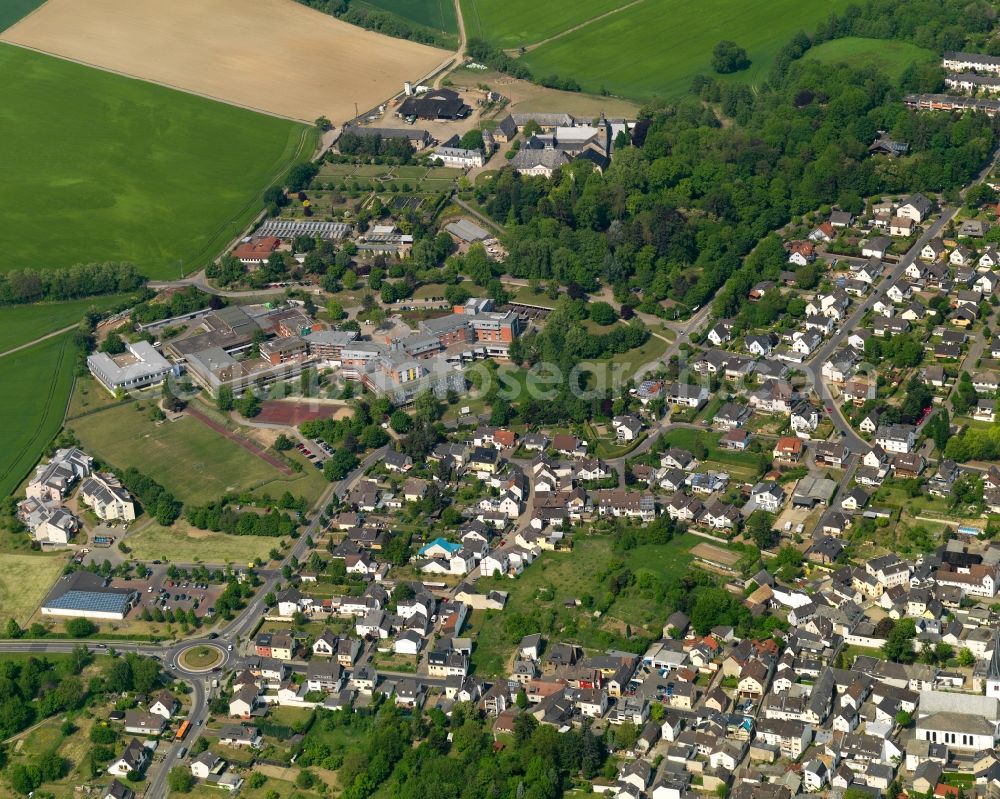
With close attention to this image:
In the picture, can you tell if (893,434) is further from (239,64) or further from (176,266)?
(239,64)

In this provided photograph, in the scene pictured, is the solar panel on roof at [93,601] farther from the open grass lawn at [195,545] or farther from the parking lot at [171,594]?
the open grass lawn at [195,545]

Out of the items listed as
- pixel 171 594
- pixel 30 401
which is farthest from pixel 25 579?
pixel 30 401

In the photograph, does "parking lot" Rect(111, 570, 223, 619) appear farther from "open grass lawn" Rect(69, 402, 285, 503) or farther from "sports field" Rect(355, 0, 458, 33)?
"sports field" Rect(355, 0, 458, 33)

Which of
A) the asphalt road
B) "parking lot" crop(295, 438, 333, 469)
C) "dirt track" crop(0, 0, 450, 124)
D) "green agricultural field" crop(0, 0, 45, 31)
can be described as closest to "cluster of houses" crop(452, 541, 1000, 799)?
the asphalt road

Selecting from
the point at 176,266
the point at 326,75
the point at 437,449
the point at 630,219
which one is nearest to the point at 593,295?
the point at 630,219

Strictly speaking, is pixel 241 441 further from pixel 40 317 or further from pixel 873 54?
pixel 873 54

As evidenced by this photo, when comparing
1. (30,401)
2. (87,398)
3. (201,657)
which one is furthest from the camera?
(87,398)
